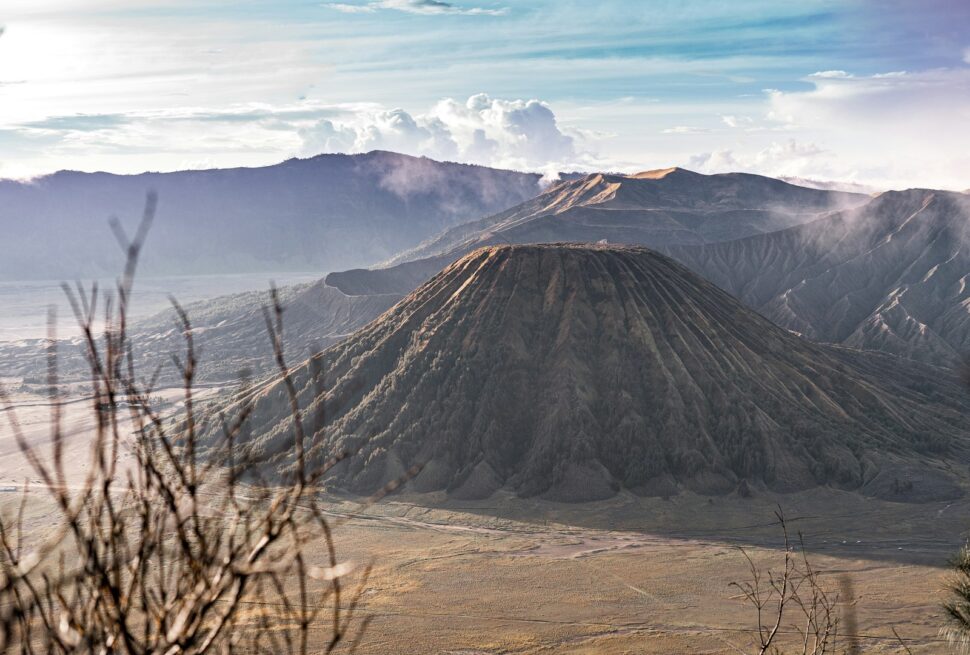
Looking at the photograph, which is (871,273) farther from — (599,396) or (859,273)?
(599,396)

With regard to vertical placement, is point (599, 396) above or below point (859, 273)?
below

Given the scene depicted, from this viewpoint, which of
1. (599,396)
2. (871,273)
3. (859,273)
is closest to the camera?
(599,396)

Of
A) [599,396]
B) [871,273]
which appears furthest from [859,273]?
[599,396]

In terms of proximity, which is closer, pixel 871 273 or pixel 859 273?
pixel 871 273

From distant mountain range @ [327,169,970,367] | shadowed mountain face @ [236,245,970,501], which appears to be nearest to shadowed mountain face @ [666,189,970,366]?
distant mountain range @ [327,169,970,367]

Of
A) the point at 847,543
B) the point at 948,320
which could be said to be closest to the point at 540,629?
the point at 847,543

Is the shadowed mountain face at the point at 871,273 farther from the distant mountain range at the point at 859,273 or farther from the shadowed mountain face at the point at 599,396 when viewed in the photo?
the shadowed mountain face at the point at 599,396

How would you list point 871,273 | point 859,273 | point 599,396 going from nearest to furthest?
point 599,396, point 871,273, point 859,273

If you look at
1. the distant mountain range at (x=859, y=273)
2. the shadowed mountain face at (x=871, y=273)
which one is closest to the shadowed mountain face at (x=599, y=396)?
the shadowed mountain face at (x=871, y=273)
